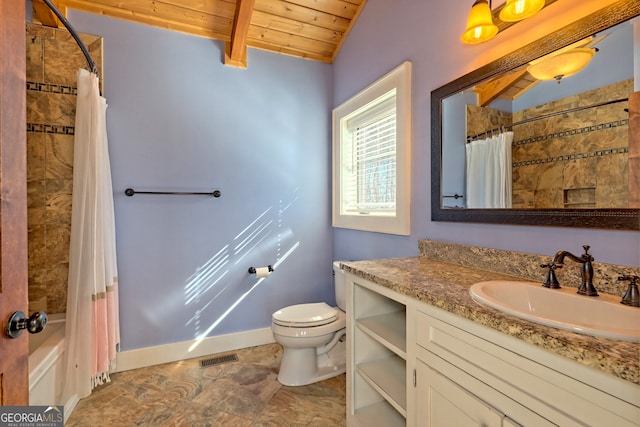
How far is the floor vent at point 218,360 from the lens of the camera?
2.28 m

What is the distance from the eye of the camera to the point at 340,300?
235 cm

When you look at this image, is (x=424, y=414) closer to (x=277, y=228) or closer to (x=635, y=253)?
Result: (x=635, y=253)

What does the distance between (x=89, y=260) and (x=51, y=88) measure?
126 centimetres

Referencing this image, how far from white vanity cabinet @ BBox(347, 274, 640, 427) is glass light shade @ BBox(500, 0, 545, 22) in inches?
45.7

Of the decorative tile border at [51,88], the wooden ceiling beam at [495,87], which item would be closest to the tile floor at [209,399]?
the wooden ceiling beam at [495,87]

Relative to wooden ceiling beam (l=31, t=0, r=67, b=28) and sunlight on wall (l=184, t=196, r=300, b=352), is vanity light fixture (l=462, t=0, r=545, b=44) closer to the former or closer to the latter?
sunlight on wall (l=184, t=196, r=300, b=352)

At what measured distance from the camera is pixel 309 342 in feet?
6.40

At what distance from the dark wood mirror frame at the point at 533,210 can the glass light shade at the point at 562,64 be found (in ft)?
0.11

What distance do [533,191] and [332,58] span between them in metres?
2.28

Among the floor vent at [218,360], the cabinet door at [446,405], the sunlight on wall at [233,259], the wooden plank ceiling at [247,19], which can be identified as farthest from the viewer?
the sunlight on wall at [233,259]

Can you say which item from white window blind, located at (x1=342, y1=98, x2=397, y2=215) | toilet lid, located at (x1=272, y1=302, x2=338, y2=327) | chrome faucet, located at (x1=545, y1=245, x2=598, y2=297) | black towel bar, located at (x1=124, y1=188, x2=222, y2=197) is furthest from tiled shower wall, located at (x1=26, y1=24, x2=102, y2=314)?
chrome faucet, located at (x1=545, y1=245, x2=598, y2=297)

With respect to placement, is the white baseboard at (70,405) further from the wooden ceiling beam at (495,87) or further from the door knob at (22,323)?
the wooden ceiling beam at (495,87)

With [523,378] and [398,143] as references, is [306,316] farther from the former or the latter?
[523,378]

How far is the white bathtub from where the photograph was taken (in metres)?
1.43
